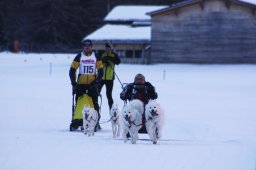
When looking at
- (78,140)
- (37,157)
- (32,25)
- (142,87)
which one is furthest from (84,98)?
(32,25)

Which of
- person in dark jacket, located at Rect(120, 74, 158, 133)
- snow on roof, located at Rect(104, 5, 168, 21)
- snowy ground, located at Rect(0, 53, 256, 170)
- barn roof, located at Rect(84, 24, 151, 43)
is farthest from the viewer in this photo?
snow on roof, located at Rect(104, 5, 168, 21)

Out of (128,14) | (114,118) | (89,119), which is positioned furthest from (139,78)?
(128,14)

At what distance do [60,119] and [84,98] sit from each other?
3.23m

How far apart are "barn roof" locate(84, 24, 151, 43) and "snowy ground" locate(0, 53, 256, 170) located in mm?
15214

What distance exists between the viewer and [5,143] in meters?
9.75

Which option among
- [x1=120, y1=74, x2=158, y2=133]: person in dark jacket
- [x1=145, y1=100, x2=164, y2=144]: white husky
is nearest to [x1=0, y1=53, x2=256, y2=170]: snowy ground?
[x1=145, y1=100, x2=164, y2=144]: white husky

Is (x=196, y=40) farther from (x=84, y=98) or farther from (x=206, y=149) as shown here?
(x=206, y=149)

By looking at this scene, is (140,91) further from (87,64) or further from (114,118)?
(87,64)

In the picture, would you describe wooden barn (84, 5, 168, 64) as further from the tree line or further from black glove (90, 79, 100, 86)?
black glove (90, 79, 100, 86)

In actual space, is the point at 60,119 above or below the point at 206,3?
below

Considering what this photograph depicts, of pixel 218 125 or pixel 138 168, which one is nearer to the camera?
pixel 138 168

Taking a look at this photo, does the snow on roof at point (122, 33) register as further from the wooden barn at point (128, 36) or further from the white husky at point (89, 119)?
the white husky at point (89, 119)

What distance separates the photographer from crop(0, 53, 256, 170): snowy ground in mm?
8250

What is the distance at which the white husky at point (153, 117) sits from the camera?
35.0ft
